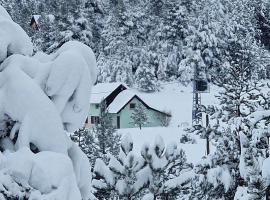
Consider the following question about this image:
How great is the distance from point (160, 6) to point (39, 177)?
62.3 m

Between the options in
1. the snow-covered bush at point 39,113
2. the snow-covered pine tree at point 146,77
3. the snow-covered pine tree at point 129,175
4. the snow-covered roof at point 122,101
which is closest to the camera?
the snow-covered bush at point 39,113

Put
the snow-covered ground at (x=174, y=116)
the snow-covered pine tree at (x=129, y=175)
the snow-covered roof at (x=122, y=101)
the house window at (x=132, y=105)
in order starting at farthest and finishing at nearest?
the house window at (x=132, y=105)
the snow-covered roof at (x=122, y=101)
the snow-covered ground at (x=174, y=116)
the snow-covered pine tree at (x=129, y=175)

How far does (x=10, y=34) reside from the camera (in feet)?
15.8

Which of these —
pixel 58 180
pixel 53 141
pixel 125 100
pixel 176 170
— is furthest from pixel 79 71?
pixel 125 100

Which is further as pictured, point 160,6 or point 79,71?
point 160,6

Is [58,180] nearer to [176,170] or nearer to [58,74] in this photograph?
[58,74]

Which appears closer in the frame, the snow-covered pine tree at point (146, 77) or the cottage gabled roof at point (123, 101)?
the cottage gabled roof at point (123, 101)

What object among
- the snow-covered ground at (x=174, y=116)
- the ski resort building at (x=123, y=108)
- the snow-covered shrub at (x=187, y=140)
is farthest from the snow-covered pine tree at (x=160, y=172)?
the ski resort building at (x=123, y=108)

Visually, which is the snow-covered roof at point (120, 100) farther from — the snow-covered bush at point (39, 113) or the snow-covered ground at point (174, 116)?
the snow-covered bush at point (39, 113)

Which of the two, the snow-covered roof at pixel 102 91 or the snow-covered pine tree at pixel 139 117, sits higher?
the snow-covered roof at pixel 102 91

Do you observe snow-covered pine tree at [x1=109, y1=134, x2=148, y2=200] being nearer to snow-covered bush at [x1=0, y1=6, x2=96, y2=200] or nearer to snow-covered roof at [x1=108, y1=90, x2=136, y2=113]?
snow-covered bush at [x1=0, y1=6, x2=96, y2=200]

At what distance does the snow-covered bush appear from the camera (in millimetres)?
4090

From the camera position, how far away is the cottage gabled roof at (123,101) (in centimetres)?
4591

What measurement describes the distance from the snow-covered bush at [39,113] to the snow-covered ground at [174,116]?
86.5ft
